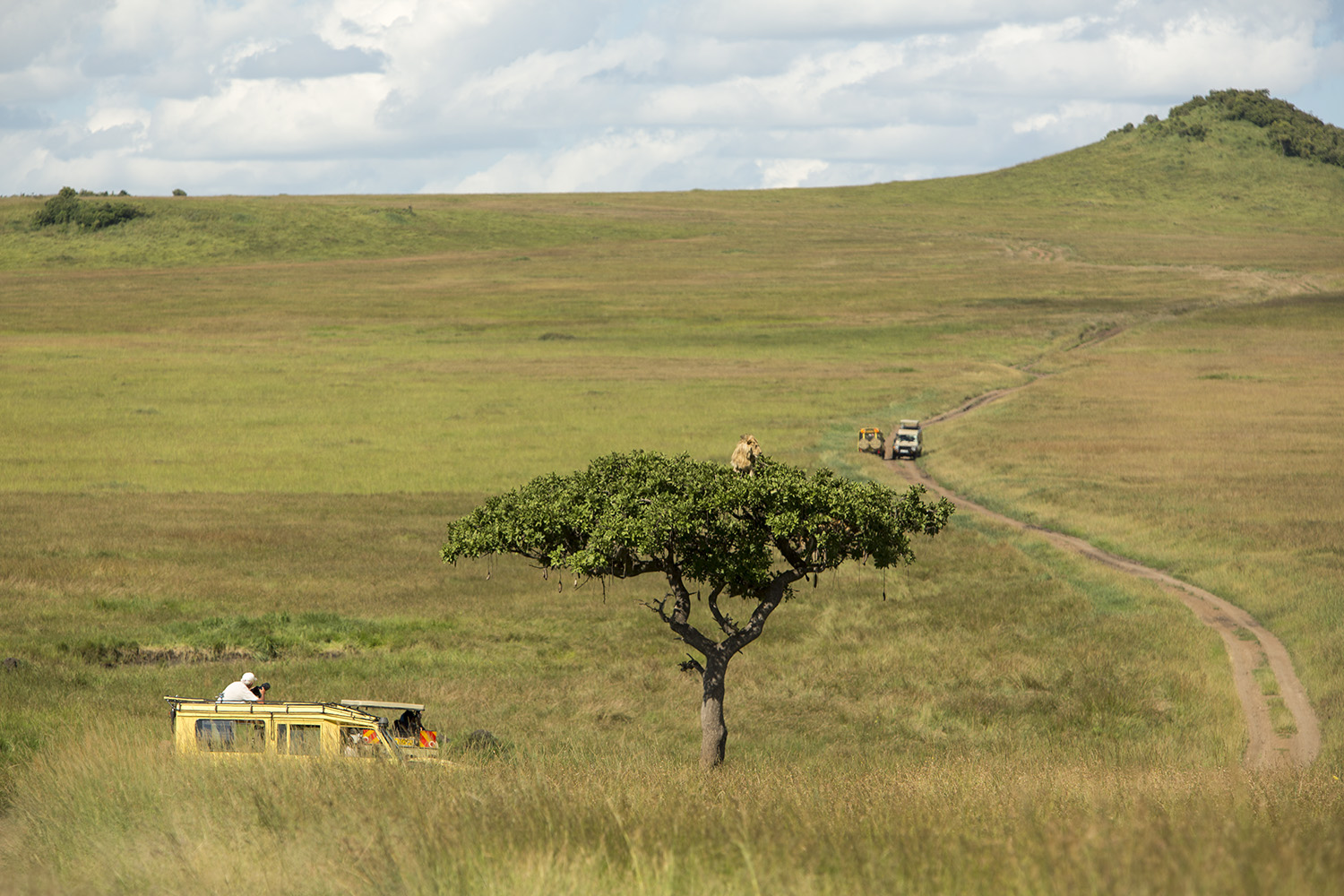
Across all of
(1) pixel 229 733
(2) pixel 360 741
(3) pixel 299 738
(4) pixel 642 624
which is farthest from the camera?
(4) pixel 642 624

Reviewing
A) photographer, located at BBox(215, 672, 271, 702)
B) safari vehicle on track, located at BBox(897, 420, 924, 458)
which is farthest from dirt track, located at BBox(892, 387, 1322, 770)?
safari vehicle on track, located at BBox(897, 420, 924, 458)

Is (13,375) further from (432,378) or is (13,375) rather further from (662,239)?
(662,239)

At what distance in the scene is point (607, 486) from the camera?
17203 mm

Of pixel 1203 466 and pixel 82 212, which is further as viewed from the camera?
pixel 82 212

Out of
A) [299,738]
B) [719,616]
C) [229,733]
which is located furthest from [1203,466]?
[229,733]

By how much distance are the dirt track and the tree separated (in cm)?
595

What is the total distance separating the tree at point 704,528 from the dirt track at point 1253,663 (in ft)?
19.5

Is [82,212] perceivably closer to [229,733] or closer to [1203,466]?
[1203,466]

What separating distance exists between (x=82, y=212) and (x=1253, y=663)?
19691cm

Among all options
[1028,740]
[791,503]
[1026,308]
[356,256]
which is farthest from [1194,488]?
[356,256]

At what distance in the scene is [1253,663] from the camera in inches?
934

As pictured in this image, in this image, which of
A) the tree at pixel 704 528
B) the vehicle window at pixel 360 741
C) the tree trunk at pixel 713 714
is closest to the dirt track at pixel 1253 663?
the tree at pixel 704 528

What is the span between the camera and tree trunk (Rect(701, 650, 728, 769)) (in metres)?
16.7

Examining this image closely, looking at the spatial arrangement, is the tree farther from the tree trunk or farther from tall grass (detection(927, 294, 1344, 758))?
tall grass (detection(927, 294, 1344, 758))
